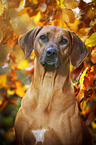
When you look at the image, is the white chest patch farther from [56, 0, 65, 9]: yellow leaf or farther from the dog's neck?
[56, 0, 65, 9]: yellow leaf

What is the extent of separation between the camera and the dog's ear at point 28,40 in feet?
3.33

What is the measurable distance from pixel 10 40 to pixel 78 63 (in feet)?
1.48

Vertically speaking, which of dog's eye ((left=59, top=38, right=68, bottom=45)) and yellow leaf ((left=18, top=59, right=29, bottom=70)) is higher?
dog's eye ((left=59, top=38, right=68, bottom=45))

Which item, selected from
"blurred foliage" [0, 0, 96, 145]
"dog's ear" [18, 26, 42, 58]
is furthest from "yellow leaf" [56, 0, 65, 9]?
"dog's ear" [18, 26, 42, 58]

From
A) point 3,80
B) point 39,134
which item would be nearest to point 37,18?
point 3,80

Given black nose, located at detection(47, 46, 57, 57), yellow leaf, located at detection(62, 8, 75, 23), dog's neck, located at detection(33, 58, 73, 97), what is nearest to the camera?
black nose, located at detection(47, 46, 57, 57)

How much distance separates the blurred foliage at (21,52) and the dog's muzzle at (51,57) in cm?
13

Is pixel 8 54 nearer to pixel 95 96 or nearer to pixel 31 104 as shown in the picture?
pixel 31 104

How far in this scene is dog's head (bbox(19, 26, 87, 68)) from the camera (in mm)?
942

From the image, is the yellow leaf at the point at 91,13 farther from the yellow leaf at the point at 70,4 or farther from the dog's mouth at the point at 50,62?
the dog's mouth at the point at 50,62

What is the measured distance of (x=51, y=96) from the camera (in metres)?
1.04

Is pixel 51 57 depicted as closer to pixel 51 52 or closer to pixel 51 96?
pixel 51 52

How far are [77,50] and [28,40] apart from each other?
300 millimetres

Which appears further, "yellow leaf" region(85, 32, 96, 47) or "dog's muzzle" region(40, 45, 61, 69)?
"yellow leaf" region(85, 32, 96, 47)
